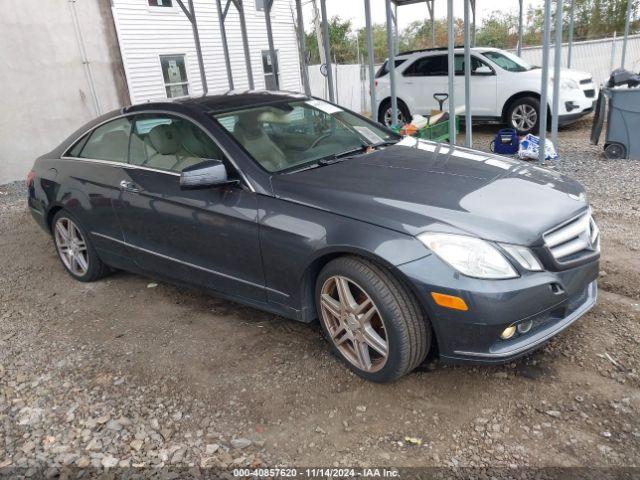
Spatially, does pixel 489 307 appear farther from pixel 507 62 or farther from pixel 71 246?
pixel 507 62

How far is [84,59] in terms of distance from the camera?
11.5m

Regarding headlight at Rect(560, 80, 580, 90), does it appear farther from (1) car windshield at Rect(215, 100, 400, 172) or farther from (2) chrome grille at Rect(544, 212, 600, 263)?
(2) chrome grille at Rect(544, 212, 600, 263)

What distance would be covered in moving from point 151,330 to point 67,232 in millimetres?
1507

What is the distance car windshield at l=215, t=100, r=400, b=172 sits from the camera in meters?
3.32

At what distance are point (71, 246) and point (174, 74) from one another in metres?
10.5

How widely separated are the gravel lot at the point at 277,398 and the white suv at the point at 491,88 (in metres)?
6.55

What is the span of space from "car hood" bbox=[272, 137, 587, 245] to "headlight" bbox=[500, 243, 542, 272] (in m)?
0.03

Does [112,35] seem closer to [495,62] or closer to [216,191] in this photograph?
[495,62]

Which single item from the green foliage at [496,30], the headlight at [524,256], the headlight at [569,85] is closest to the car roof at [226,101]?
the headlight at [524,256]

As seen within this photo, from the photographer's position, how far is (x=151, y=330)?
147 inches

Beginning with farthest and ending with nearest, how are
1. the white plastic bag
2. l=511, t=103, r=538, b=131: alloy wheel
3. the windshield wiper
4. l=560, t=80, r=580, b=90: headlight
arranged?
l=511, t=103, r=538, b=131: alloy wheel < l=560, t=80, r=580, b=90: headlight < the white plastic bag < the windshield wiper

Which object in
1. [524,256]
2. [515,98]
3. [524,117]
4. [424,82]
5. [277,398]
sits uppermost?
[424,82]

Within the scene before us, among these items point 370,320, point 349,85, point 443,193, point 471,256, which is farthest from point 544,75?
point 349,85

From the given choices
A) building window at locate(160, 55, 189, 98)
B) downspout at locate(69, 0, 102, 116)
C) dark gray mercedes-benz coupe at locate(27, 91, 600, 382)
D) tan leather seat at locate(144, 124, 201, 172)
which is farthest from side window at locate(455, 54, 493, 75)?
tan leather seat at locate(144, 124, 201, 172)
